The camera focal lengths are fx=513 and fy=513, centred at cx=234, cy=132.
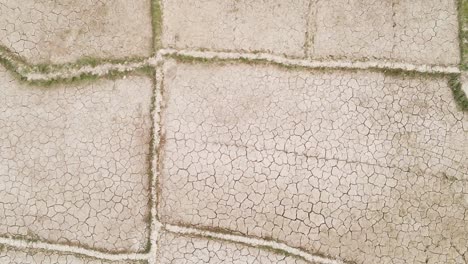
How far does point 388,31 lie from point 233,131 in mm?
2407

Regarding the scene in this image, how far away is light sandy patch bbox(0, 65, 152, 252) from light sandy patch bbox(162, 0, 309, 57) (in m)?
0.86

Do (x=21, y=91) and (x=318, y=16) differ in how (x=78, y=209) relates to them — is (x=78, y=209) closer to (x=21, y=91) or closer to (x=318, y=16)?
(x=21, y=91)

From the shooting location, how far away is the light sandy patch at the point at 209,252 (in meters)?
6.06

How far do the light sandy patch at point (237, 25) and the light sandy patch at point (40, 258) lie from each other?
2.83 metres

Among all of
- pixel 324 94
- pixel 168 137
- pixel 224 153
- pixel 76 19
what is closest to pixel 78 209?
pixel 168 137

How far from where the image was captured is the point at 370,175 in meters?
6.25

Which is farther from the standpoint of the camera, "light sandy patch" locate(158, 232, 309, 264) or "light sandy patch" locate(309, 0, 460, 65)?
"light sandy patch" locate(309, 0, 460, 65)

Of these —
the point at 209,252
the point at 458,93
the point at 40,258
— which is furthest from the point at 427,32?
the point at 40,258

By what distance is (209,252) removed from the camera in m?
6.08

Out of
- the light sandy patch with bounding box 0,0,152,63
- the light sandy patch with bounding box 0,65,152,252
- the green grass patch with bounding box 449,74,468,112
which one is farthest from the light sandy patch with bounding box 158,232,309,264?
the green grass patch with bounding box 449,74,468,112

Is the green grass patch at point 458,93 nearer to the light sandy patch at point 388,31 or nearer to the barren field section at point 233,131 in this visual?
the barren field section at point 233,131

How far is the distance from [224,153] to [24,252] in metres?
2.66

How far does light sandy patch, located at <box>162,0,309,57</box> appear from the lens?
664cm

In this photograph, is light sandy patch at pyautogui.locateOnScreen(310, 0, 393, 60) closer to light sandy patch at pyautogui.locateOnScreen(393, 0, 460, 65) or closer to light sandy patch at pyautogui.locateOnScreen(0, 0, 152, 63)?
light sandy patch at pyautogui.locateOnScreen(393, 0, 460, 65)
